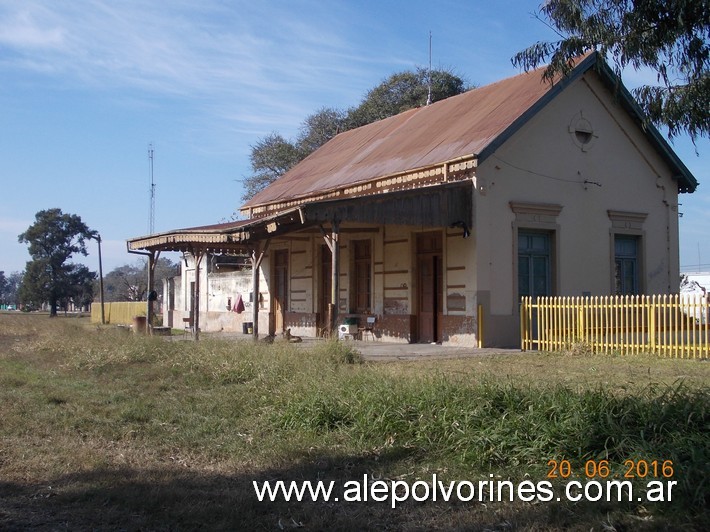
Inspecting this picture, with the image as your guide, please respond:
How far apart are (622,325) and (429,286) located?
5.25m

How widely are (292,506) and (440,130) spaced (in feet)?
55.2

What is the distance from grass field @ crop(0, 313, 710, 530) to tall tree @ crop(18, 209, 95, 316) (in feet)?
215

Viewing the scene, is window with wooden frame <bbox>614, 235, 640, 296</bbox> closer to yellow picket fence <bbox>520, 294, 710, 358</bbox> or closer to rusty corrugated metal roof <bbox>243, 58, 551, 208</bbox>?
yellow picket fence <bbox>520, 294, 710, 358</bbox>

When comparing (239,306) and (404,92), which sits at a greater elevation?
(404,92)

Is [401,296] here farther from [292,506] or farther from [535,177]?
[292,506]

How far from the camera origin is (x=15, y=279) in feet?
514

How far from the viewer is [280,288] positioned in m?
25.7

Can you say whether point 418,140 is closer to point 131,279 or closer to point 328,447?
point 328,447

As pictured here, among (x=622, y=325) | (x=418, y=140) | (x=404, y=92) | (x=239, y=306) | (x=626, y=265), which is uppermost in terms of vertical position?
(x=404, y=92)

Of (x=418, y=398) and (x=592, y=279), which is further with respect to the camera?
(x=592, y=279)

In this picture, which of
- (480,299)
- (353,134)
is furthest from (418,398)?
(353,134)

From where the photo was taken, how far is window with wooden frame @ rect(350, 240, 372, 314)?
846 inches

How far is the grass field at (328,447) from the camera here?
5.19m

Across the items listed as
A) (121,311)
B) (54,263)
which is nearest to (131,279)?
(54,263)
